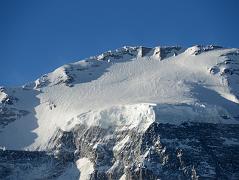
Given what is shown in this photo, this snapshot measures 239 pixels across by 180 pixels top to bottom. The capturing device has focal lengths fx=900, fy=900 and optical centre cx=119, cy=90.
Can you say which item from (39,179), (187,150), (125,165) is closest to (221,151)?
(187,150)

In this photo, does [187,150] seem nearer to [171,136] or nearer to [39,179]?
[171,136]

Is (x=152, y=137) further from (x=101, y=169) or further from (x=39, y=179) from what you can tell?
(x=39, y=179)

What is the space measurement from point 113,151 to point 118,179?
9.82m

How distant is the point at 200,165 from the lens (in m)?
192

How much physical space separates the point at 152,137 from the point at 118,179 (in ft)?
43.4

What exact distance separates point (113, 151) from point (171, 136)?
13259 mm

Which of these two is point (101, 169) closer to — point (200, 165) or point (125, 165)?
point (125, 165)

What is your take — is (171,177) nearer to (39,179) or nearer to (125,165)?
(125,165)

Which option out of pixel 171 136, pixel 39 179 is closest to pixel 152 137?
pixel 171 136

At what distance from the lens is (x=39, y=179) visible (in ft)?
654

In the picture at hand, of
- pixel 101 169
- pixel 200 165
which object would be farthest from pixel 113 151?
pixel 200 165

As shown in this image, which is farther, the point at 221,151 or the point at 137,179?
the point at 221,151

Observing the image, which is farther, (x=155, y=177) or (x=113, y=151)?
(x=113, y=151)

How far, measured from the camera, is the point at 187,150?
195750mm
